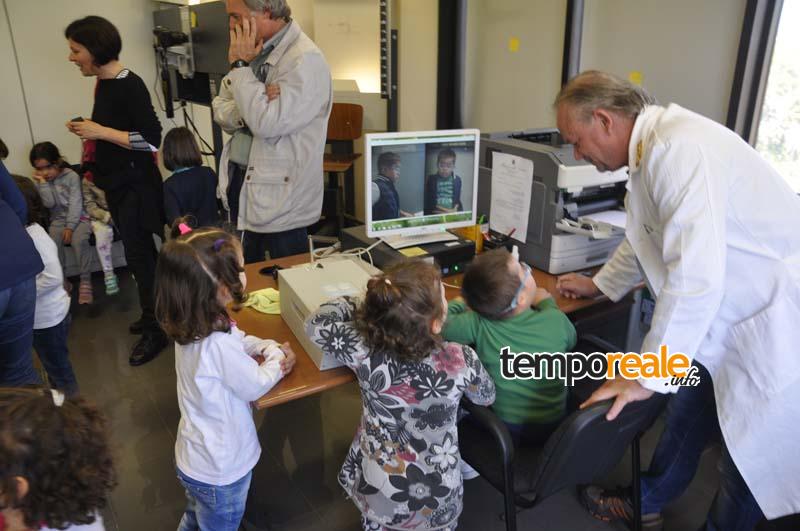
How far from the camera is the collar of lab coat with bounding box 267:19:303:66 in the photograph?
7.39 feet

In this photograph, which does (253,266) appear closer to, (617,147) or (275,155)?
(275,155)

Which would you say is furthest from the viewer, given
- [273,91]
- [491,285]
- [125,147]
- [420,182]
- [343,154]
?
[343,154]

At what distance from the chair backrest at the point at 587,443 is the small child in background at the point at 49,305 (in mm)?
1696

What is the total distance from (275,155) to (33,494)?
166 cm

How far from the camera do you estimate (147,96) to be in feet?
8.69

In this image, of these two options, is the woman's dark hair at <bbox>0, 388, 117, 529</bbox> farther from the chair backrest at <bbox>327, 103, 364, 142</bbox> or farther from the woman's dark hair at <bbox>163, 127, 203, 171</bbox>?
the chair backrest at <bbox>327, 103, 364, 142</bbox>

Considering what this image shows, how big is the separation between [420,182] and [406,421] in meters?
0.91

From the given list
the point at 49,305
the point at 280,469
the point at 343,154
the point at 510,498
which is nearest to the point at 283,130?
the point at 49,305

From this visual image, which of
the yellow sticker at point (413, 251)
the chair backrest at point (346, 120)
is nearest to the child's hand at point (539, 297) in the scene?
the yellow sticker at point (413, 251)

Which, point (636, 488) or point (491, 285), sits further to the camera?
point (636, 488)

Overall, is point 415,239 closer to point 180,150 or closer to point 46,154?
point 180,150

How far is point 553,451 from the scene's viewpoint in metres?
1.33

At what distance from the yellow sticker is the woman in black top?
4.68ft

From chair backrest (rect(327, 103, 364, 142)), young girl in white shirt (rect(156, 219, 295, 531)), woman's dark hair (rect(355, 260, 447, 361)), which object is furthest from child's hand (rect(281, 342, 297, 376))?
chair backrest (rect(327, 103, 364, 142))
